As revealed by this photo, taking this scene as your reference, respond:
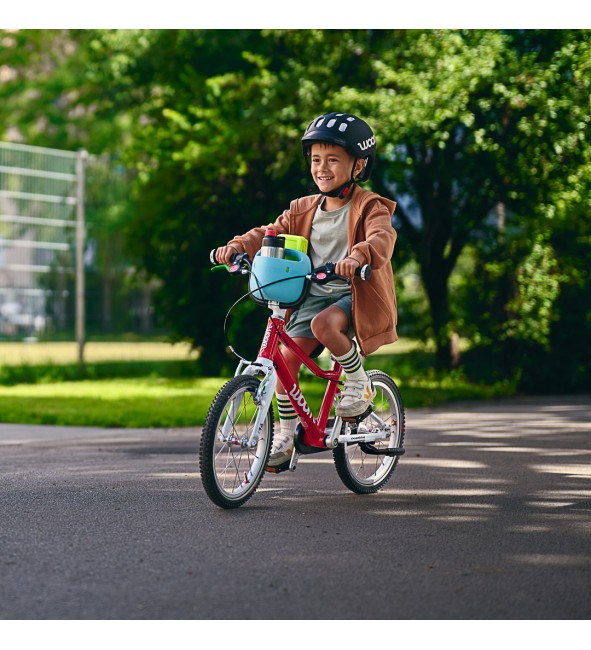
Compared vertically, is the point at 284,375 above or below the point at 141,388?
above

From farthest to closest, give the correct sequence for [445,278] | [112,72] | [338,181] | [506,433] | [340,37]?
[112,72], [445,278], [340,37], [506,433], [338,181]

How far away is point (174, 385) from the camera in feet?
53.2

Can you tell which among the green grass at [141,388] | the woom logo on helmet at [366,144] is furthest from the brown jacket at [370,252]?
the green grass at [141,388]

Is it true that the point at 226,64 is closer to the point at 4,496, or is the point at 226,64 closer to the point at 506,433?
the point at 506,433

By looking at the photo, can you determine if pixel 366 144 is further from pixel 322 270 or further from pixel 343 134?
pixel 322 270

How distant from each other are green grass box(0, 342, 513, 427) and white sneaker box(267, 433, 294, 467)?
191 inches

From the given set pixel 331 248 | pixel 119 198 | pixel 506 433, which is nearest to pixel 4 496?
pixel 331 248

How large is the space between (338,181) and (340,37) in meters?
10.2

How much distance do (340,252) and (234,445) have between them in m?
1.24

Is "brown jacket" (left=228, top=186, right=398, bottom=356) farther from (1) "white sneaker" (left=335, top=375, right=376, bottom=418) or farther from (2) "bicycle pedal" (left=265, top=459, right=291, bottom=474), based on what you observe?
(2) "bicycle pedal" (left=265, top=459, right=291, bottom=474)

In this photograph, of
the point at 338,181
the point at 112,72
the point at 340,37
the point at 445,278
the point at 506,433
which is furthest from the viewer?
the point at 112,72

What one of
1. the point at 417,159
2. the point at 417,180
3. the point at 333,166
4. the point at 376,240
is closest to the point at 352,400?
the point at 376,240

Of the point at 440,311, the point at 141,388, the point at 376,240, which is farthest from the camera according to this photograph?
the point at 440,311

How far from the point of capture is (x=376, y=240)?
5.89m
